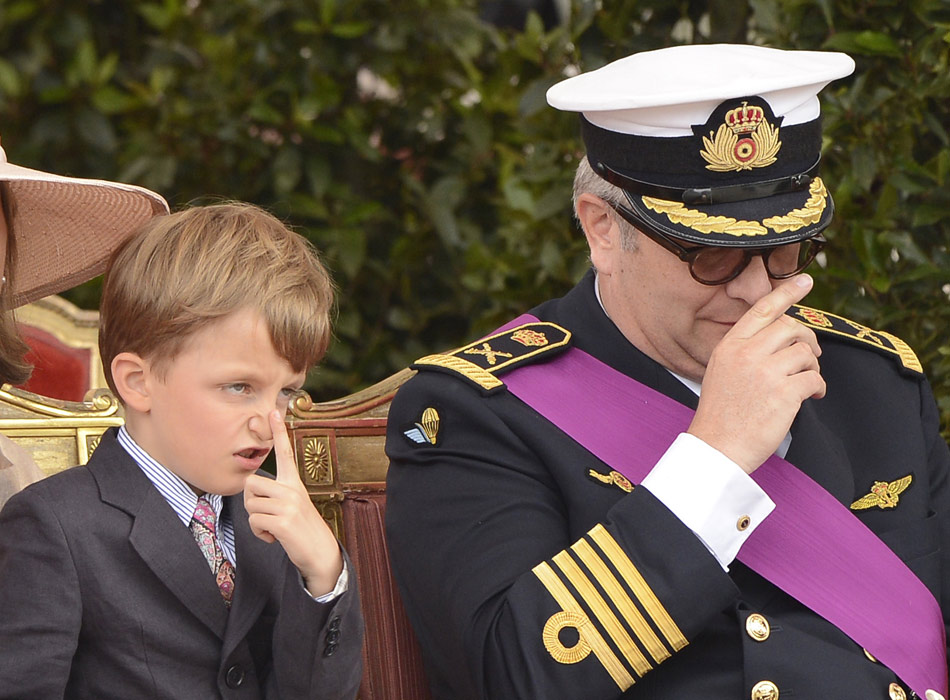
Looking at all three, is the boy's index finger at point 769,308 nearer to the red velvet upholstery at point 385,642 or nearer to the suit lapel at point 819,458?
the suit lapel at point 819,458

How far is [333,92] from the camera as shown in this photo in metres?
4.00

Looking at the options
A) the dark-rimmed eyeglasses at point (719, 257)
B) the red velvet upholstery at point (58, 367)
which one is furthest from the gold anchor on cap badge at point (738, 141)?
the red velvet upholstery at point (58, 367)

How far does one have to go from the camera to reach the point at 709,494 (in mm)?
1964

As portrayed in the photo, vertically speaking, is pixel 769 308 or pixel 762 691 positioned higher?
pixel 769 308

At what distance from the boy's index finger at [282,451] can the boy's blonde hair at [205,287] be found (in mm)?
95

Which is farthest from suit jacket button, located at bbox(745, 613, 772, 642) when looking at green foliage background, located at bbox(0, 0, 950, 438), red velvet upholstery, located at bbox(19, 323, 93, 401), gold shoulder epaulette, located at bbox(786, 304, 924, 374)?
red velvet upholstery, located at bbox(19, 323, 93, 401)

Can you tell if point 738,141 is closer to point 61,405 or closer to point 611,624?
point 611,624

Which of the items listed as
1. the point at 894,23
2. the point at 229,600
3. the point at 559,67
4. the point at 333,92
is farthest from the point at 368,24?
the point at 229,600

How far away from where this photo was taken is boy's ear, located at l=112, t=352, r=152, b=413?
6.50ft

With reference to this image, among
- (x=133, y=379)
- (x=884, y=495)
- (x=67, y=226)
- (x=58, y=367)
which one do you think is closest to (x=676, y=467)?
(x=884, y=495)

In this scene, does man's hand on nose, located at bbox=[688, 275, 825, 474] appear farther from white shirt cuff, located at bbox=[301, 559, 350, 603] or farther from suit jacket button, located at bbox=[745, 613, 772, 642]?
white shirt cuff, located at bbox=[301, 559, 350, 603]

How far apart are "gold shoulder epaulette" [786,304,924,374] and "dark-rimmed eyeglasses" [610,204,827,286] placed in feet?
1.13

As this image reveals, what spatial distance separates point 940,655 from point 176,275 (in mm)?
1239

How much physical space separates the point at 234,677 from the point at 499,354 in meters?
0.64
